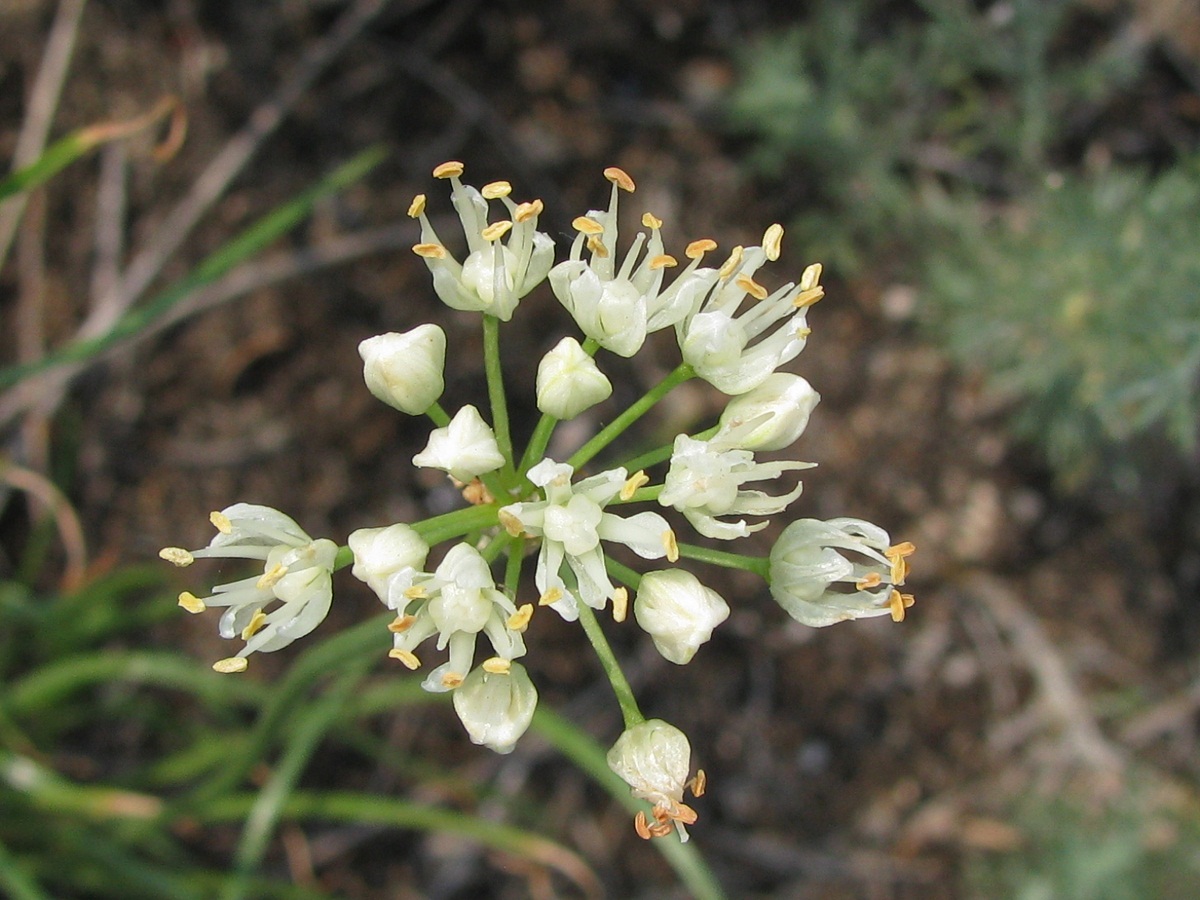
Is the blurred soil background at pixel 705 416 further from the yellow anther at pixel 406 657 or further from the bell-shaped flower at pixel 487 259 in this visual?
the yellow anther at pixel 406 657

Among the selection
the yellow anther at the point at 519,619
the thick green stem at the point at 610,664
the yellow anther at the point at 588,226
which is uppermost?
the yellow anther at the point at 588,226

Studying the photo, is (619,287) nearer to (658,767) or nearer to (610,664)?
(610,664)

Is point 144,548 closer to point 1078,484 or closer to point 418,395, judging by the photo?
point 418,395

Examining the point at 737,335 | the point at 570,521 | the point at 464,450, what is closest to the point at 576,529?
the point at 570,521

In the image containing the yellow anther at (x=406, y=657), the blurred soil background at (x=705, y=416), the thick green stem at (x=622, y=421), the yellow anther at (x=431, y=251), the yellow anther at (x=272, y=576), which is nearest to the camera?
the yellow anther at (x=406, y=657)

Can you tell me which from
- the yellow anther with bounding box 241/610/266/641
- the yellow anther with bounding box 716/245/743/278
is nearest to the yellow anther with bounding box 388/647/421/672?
Answer: the yellow anther with bounding box 241/610/266/641

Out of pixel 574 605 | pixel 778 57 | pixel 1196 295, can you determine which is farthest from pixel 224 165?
pixel 1196 295

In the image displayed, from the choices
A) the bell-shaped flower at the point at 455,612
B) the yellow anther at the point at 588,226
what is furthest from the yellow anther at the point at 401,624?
the yellow anther at the point at 588,226

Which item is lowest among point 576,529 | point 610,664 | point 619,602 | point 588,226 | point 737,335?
point 610,664
